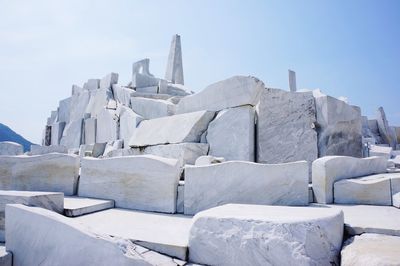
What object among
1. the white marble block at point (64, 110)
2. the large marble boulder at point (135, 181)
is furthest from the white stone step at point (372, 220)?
the white marble block at point (64, 110)

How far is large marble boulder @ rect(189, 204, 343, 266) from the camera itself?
1.73 meters

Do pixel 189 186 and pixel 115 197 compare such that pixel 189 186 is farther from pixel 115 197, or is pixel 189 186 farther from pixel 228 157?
pixel 228 157

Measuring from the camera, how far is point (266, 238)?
1.80m

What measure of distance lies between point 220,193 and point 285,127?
1.91m

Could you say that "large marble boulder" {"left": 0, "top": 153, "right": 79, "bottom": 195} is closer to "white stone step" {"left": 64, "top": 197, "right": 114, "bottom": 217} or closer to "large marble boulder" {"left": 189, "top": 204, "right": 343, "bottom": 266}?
"white stone step" {"left": 64, "top": 197, "right": 114, "bottom": 217}

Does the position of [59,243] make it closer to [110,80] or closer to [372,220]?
[372,220]

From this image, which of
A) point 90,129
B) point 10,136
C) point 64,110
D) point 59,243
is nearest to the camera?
point 59,243

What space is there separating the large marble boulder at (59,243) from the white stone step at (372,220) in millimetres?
1399

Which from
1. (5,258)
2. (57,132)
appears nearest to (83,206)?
(5,258)

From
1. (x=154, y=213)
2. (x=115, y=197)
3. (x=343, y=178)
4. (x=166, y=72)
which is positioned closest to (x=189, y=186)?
(x=154, y=213)

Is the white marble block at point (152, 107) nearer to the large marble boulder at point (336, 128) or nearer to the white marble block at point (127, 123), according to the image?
the white marble block at point (127, 123)

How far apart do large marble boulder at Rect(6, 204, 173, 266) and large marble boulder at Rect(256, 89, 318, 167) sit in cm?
282

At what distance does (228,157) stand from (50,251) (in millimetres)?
3069

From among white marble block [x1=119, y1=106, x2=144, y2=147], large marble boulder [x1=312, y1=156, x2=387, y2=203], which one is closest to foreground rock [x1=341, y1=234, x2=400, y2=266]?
large marble boulder [x1=312, y1=156, x2=387, y2=203]
